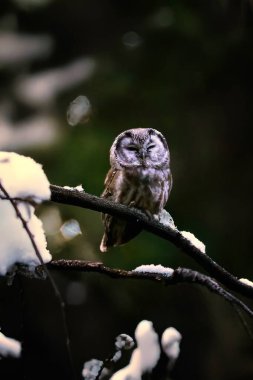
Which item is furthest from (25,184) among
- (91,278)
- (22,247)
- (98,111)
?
(91,278)

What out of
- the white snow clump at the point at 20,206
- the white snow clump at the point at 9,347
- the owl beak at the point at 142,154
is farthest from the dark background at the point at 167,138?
the white snow clump at the point at 9,347

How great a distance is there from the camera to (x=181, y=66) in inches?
213

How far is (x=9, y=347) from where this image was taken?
1.43m

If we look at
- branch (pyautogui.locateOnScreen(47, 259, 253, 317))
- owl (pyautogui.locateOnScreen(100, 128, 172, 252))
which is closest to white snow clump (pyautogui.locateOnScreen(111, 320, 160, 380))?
branch (pyautogui.locateOnScreen(47, 259, 253, 317))

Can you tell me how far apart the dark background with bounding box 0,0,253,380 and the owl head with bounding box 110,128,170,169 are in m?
1.20

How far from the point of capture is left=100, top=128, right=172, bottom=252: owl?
317 centimetres

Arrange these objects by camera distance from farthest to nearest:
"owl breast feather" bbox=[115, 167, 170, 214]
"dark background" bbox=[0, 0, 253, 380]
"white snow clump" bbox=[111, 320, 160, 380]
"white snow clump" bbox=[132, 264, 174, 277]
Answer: "dark background" bbox=[0, 0, 253, 380] < "owl breast feather" bbox=[115, 167, 170, 214] < "white snow clump" bbox=[132, 264, 174, 277] < "white snow clump" bbox=[111, 320, 160, 380]

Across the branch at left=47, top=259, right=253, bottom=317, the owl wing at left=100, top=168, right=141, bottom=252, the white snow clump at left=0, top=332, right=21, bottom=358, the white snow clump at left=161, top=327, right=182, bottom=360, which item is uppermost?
the owl wing at left=100, top=168, right=141, bottom=252

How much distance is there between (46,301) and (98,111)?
5.69ft

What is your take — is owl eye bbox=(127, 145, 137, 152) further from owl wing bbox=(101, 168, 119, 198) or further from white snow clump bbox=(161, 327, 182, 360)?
white snow clump bbox=(161, 327, 182, 360)

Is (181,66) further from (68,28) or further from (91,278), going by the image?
(91,278)

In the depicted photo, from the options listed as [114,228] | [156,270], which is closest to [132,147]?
[114,228]

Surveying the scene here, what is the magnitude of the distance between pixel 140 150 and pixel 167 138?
222 cm

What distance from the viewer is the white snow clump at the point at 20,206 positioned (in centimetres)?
144
